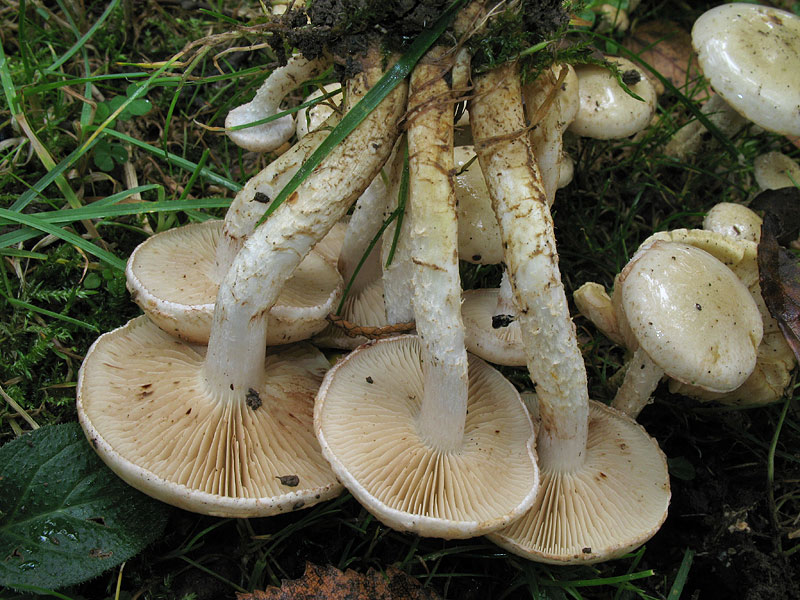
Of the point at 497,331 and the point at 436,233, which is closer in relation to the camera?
the point at 436,233

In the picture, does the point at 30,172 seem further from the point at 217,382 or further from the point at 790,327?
the point at 790,327

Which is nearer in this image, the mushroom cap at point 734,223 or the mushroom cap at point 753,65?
the mushroom cap at point 734,223

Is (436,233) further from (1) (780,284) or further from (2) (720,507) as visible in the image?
(2) (720,507)

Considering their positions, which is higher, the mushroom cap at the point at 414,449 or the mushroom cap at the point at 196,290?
the mushroom cap at the point at 196,290

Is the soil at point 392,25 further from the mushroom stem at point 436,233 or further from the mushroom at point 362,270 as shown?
the mushroom at point 362,270

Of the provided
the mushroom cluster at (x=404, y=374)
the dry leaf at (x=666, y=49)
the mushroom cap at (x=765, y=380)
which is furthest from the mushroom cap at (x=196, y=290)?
the dry leaf at (x=666, y=49)

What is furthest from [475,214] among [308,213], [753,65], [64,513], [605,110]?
[64,513]

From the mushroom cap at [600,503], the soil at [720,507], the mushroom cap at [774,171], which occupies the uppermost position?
the mushroom cap at [600,503]
